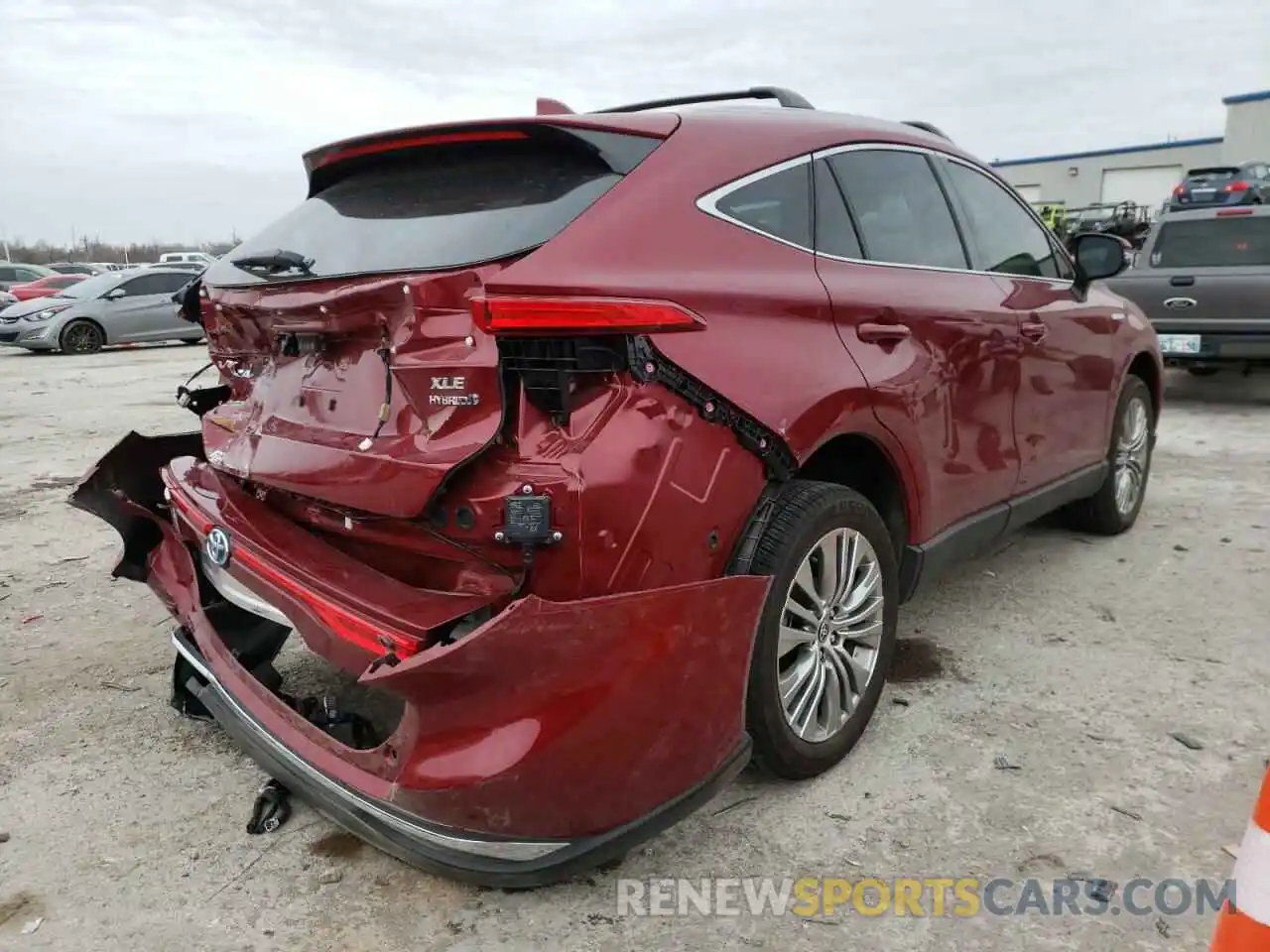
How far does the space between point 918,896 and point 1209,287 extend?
7795mm

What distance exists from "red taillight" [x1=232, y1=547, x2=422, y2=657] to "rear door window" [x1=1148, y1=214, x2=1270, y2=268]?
8.74 meters

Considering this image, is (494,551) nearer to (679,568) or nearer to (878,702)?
(679,568)

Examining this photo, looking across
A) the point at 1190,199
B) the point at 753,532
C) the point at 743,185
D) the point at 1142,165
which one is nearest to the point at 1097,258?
the point at 743,185

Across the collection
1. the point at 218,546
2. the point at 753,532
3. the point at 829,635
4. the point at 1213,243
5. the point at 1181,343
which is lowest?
the point at 829,635

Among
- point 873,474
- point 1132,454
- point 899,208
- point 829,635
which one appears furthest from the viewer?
point 1132,454

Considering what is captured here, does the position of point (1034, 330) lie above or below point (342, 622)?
above

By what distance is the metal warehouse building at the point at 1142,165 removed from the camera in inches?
1478

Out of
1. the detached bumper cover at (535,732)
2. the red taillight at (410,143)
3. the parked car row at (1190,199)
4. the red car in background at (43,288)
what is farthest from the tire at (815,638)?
the red car in background at (43,288)

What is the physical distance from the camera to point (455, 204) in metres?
2.37

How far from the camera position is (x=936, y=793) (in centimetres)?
274

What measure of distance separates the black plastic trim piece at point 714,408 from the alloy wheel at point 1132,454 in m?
3.05

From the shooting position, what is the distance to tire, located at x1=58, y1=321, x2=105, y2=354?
1645 cm

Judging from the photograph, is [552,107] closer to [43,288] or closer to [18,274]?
[43,288]

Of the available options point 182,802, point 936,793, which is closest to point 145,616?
point 182,802
